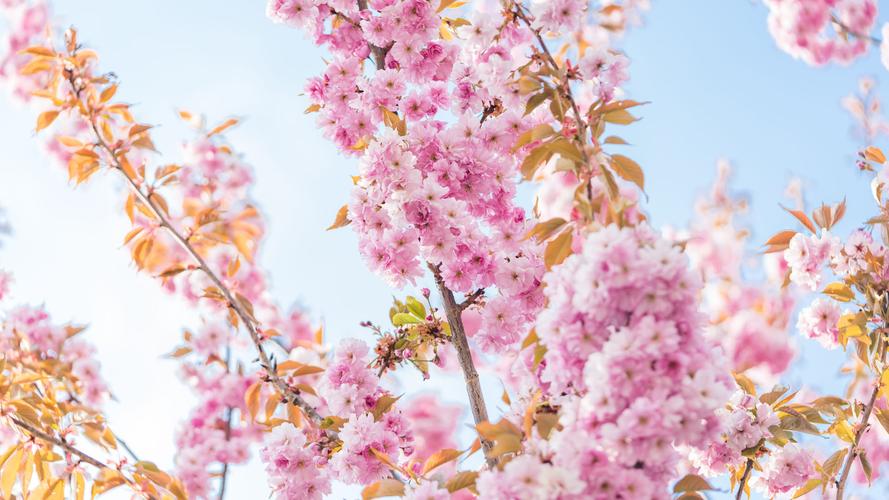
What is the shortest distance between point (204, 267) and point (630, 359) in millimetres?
1563

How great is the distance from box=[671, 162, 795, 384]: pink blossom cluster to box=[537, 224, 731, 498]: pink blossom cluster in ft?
4.17

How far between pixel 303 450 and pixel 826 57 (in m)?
3.25

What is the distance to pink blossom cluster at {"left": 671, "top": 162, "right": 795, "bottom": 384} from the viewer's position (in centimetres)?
275

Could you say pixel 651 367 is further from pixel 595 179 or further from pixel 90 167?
pixel 90 167

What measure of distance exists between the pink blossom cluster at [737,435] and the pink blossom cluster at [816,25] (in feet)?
5.91

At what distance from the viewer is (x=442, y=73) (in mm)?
1973

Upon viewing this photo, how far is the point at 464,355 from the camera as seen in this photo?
167cm

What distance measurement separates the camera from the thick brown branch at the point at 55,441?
1.88 metres

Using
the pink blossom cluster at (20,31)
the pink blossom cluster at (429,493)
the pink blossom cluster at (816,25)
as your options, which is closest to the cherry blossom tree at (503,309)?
the pink blossom cluster at (429,493)

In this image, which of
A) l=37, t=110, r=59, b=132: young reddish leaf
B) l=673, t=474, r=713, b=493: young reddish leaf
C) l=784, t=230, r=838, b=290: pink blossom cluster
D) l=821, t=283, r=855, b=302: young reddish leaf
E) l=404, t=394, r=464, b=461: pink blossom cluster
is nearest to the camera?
l=673, t=474, r=713, b=493: young reddish leaf

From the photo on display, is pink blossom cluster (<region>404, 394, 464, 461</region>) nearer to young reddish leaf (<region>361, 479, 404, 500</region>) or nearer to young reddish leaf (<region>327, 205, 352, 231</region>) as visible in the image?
young reddish leaf (<region>327, 205, 352, 231</region>)

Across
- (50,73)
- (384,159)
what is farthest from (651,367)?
(50,73)

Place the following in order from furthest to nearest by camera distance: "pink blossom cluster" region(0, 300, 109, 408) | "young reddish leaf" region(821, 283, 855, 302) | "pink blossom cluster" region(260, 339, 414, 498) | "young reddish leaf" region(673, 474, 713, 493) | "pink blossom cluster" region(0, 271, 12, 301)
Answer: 1. "pink blossom cluster" region(0, 271, 12, 301)
2. "pink blossom cluster" region(0, 300, 109, 408)
3. "young reddish leaf" region(821, 283, 855, 302)
4. "pink blossom cluster" region(260, 339, 414, 498)
5. "young reddish leaf" region(673, 474, 713, 493)

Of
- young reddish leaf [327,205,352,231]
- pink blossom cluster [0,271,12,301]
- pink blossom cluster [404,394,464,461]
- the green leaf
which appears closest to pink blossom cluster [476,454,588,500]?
the green leaf
